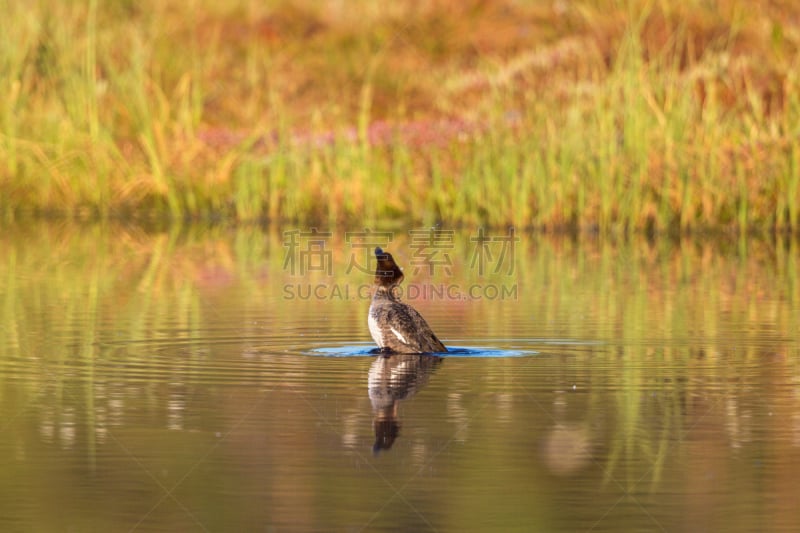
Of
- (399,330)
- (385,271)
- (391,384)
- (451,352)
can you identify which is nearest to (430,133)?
(385,271)

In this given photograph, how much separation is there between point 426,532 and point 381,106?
90.0 feet

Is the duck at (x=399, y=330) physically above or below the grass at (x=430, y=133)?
below

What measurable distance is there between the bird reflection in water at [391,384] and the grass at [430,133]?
11440mm

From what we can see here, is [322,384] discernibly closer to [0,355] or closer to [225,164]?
[0,355]

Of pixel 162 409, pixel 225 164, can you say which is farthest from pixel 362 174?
pixel 162 409

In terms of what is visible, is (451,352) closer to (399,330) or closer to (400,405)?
(399,330)

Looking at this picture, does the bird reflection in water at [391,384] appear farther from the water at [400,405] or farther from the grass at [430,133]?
the grass at [430,133]

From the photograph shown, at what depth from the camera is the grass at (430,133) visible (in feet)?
74.7

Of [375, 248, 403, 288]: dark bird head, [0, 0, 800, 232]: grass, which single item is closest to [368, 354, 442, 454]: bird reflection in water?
[375, 248, 403, 288]: dark bird head

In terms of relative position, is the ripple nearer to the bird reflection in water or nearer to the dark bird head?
the bird reflection in water

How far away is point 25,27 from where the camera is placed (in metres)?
27.1

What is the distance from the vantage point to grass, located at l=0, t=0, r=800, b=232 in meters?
22.8

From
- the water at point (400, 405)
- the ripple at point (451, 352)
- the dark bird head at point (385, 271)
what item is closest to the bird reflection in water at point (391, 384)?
the water at point (400, 405)

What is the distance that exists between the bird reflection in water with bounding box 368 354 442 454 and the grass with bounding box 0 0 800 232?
11.4 m
